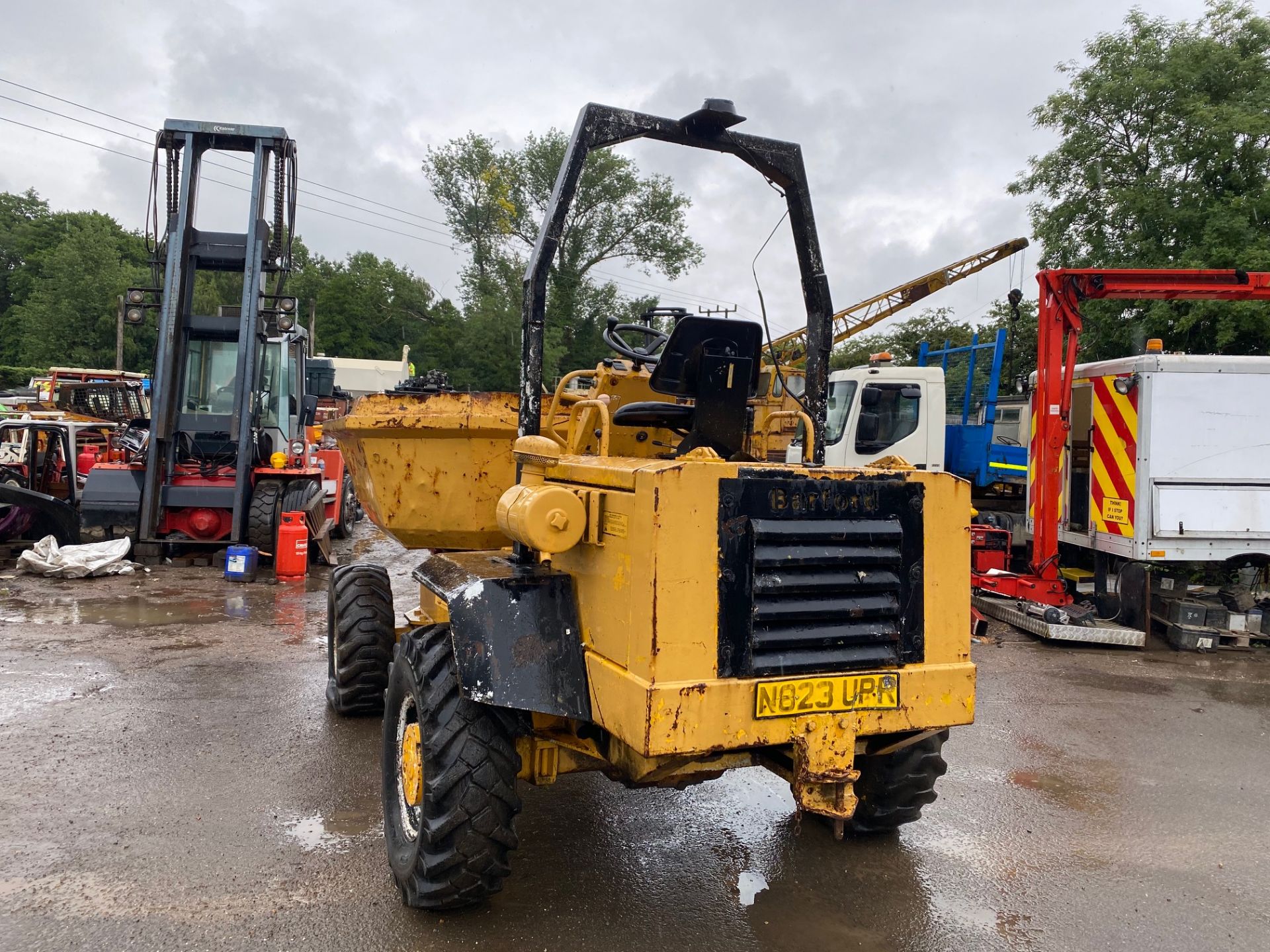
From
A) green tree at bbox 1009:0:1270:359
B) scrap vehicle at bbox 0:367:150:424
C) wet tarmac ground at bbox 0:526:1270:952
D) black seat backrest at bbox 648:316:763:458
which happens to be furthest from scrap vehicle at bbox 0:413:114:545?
green tree at bbox 1009:0:1270:359

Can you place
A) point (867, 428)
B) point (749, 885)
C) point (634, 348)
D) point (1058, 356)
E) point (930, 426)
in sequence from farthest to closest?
point (867, 428), point (930, 426), point (1058, 356), point (634, 348), point (749, 885)

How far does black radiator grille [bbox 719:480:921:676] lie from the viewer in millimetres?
2816

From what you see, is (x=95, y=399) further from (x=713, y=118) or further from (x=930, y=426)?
(x=713, y=118)

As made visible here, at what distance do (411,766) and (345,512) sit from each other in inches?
436

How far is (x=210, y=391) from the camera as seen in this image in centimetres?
1121

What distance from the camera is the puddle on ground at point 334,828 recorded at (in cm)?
370

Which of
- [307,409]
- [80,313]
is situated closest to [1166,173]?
[307,409]

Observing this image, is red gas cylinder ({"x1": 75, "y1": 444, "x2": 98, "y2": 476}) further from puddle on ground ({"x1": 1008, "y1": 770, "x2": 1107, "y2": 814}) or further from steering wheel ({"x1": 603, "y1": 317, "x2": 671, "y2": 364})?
puddle on ground ({"x1": 1008, "y1": 770, "x2": 1107, "y2": 814})

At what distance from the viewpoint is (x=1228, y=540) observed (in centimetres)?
772

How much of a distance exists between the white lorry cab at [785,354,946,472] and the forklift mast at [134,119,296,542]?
6447 mm

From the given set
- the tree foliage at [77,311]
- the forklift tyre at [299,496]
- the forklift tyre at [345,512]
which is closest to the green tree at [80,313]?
the tree foliage at [77,311]

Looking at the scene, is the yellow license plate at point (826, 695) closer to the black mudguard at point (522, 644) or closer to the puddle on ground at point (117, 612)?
the black mudguard at point (522, 644)

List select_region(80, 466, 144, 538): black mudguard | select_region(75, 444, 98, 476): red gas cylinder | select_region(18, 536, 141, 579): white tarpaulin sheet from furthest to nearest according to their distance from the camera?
select_region(75, 444, 98, 476): red gas cylinder
select_region(80, 466, 144, 538): black mudguard
select_region(18, 536, 141, 579): white tarpaulin sheet

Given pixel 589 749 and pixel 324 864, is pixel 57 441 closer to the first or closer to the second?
pixel 324 864
